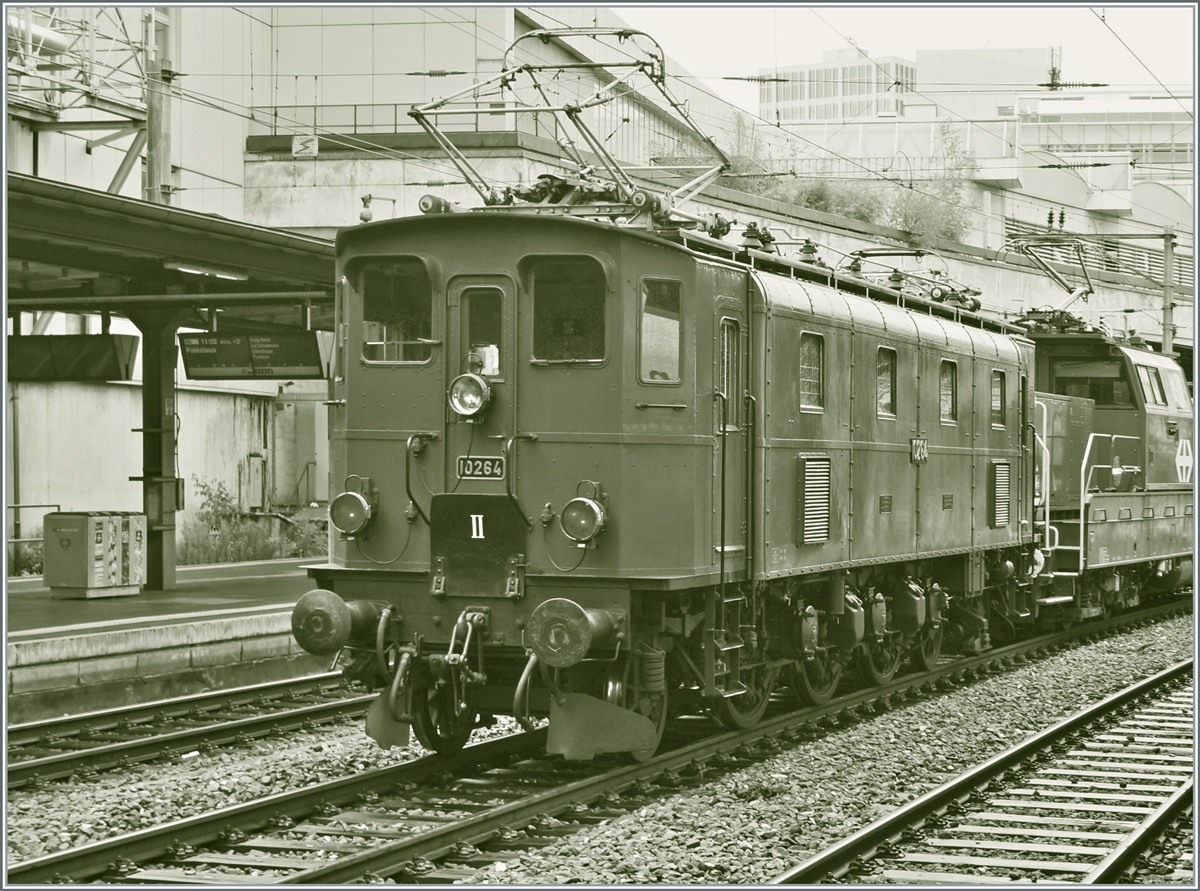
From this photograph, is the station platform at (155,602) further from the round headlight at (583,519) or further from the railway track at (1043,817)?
the railway track at (1043,817)

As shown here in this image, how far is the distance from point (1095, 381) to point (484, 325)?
14055 millimetres

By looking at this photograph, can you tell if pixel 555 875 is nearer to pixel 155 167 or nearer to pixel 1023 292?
pixel 155 167

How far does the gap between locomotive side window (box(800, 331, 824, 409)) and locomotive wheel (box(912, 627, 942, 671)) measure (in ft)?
14.8

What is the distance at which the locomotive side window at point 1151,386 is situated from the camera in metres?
22.2

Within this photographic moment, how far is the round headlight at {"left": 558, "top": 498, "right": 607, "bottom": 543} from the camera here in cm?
994

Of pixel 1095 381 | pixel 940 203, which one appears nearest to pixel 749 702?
pixel 1095 381

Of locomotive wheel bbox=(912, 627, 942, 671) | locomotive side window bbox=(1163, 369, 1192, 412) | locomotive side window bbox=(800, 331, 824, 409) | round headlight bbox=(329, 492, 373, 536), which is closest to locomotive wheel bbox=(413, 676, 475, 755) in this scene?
round headlight bbox=(329, 492, 373, 536)

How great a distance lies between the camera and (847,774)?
10852 mm

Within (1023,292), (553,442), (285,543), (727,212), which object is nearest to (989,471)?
(553,442)

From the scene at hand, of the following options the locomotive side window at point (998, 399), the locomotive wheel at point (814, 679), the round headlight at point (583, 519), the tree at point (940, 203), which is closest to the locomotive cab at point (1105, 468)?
the locomotive side window at point (998, 399)

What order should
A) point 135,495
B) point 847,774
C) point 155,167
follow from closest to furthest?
point 847,774, point 155,167, point 135,495

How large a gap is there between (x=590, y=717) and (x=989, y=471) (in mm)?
8292

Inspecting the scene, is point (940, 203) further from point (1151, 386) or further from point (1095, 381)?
point (1095, 381)

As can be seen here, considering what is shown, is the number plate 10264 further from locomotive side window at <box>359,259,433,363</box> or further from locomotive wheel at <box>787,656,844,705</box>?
locomotive wheel at <box>787,656,844,705</box>
